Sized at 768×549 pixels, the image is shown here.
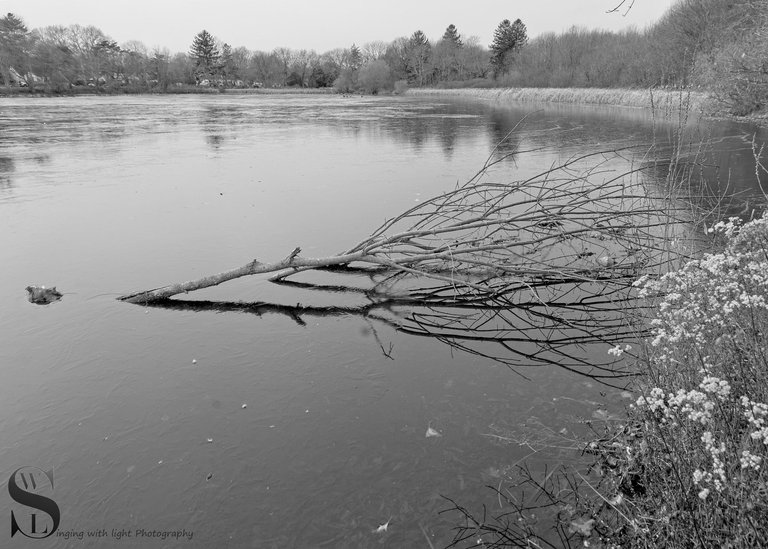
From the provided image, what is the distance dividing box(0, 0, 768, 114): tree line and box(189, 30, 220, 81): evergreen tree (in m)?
0.20

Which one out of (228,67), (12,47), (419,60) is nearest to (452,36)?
(419,60)

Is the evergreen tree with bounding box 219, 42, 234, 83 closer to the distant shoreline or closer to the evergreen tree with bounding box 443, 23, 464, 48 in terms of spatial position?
the evergreen tree with bounding box 443, 23, 464, 48

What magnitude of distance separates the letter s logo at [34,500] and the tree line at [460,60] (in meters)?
17.4

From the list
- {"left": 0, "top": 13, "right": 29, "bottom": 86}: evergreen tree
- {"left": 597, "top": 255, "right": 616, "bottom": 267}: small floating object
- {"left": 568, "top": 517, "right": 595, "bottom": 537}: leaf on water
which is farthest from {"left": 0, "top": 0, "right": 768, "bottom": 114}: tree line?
{"left": 568, "top": 517, "right": 595, "bottom": 537}: leaf on water

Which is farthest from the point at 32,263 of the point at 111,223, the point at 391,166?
the point at 391,166

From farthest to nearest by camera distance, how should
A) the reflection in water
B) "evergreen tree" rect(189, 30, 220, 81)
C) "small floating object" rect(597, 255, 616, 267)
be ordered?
"evergreen tree" rect(189, 30, 220, 81) → the reflection in water → "small floating object" rect(597, 255, 616, 267)

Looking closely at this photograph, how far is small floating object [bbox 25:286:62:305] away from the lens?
6.41 meters

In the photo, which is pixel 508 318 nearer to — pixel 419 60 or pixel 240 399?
pixel 240 399

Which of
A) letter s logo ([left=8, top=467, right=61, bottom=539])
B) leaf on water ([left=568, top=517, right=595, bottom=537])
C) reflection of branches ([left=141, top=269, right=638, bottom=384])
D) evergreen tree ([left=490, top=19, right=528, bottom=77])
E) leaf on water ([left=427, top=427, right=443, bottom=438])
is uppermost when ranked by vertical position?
evergreen tree ([left=490, top=19, right=528, bottom=77])

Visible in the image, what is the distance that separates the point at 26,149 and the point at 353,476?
18832 millimetres

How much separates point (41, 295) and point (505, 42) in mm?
88140

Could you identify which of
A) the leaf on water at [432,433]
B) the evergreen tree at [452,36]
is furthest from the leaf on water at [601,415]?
the evergreen tree at [452,36]

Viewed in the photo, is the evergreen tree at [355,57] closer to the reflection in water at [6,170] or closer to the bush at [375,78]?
the bush at [375,78]

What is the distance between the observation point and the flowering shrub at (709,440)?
2.26 meters
